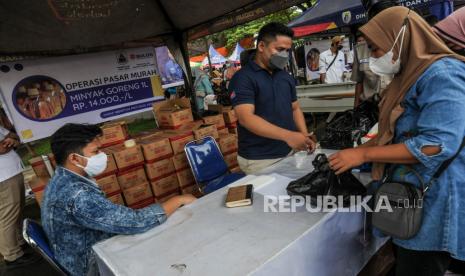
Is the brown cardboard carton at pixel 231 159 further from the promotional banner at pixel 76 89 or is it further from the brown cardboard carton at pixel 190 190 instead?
the promotional banner at pixel 76 89

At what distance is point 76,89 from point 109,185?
4.25 feet

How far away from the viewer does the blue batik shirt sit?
55.5 inches

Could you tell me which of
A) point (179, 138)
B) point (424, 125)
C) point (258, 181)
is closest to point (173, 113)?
point (179, 138)

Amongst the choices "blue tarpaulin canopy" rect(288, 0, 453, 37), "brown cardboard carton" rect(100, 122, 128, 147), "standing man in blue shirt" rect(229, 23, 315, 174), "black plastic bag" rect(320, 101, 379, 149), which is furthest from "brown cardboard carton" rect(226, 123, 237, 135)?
"blue tarpaulin canopy" rect(288, 0, 453, 37)

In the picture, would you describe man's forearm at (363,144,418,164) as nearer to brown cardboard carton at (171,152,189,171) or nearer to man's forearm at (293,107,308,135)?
man's forearm at (293,107,308,135)

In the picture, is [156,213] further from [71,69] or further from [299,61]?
[299,61]

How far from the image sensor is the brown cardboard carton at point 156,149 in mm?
3631

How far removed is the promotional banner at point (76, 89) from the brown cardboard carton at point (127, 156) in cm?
57

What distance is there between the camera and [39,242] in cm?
152

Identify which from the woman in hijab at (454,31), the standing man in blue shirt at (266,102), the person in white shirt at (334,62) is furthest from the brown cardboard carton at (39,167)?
the person in white shirt at (334,62)

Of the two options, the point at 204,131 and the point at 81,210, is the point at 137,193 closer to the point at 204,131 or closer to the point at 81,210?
the point at 204,131

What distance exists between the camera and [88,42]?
11.3ft

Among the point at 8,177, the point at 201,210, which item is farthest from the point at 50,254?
the point at 8,177

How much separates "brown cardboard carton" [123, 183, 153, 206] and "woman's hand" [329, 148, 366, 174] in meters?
2.98
